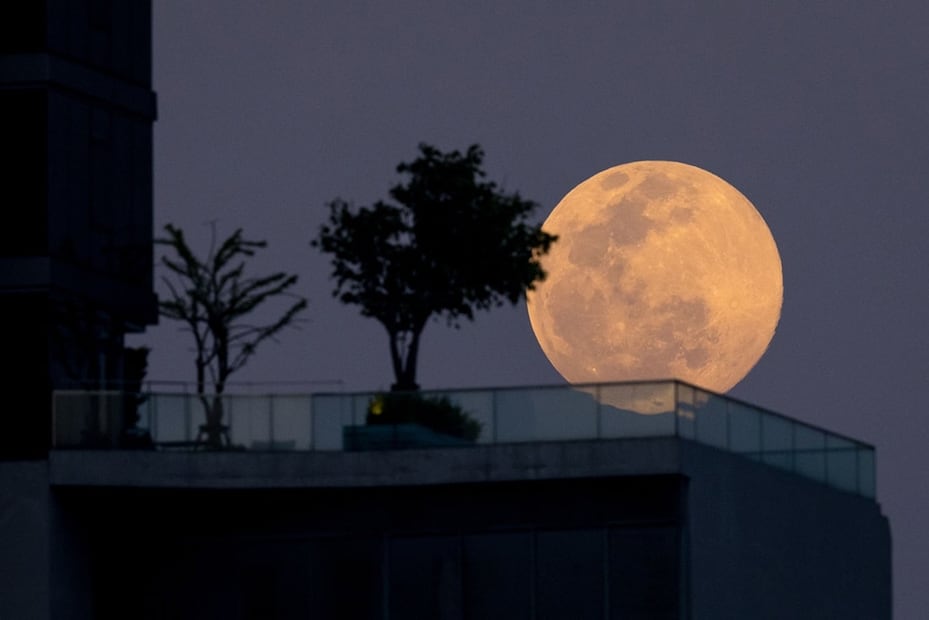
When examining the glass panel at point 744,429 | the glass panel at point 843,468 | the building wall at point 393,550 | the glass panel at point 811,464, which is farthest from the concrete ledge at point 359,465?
the glass panel at point 843,468

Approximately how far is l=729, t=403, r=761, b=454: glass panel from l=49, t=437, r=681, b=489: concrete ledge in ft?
13.4

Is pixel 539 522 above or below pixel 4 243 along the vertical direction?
below

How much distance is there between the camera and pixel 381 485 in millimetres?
67312

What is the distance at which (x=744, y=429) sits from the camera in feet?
232

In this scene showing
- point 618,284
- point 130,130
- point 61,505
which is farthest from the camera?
point 618,284

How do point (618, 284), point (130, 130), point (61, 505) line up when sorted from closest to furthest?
1. point (61, 505)
2. point (130, 130)
3. point (618, 284)

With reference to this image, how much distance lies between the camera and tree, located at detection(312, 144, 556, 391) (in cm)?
7562

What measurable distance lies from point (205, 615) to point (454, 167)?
530 inches

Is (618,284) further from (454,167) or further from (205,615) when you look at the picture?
(205,615)

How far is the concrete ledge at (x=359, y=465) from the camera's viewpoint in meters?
66.3

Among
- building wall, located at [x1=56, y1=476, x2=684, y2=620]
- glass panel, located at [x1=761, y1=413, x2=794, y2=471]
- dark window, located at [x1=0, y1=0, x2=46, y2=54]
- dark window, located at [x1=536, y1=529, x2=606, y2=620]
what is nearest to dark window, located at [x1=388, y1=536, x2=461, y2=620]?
building wall, located at [x1=56, y1=476, x2=684, y2=620]

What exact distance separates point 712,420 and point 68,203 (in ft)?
49.0

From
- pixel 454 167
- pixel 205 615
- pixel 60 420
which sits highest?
pixel 454 167

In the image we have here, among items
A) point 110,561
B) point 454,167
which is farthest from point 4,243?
point 454,167
